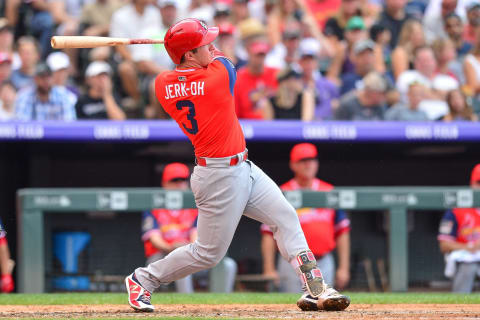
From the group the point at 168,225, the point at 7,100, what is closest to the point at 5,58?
the point at 7,100

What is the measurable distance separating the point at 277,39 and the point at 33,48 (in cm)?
263

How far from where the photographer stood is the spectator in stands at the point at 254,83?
784cm

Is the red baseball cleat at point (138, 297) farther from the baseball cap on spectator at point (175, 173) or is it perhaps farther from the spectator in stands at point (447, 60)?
the spectator in stands at point (447, 60)

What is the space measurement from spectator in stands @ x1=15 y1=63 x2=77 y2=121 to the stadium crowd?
1cm

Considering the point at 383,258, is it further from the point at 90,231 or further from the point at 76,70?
the point at 76,70

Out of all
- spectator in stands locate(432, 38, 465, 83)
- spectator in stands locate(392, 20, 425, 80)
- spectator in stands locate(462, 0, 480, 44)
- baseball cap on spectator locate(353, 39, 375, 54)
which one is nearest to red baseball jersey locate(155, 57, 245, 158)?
baseball cap on spectator locate(353, 39, 375, 54)

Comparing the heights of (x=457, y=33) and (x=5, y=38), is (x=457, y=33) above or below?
above

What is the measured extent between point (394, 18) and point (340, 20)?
0.63 meters

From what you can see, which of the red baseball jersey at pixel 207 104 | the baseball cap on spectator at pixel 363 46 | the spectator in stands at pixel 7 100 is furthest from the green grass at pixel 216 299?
the baseball cap on spectator at pixel 363 46

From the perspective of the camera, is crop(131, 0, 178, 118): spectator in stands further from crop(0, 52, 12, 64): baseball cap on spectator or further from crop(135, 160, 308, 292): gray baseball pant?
crop(135, 160, 308, 292): gray baseball pant

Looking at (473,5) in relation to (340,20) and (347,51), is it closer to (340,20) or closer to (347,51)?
(340,20)

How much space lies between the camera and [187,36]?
424 centimetres

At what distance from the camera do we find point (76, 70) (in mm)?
9195

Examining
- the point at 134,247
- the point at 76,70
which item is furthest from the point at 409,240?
the point at 76,70
